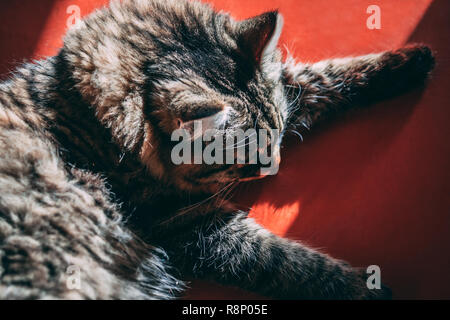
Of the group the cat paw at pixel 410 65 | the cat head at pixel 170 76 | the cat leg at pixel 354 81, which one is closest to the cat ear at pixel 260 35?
the cat head at pixel 170 76

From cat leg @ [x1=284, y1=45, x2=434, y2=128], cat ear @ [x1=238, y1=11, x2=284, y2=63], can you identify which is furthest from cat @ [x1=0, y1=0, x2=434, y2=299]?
cat leg @ [x1=284, y1=45, x2=434, y2=128]

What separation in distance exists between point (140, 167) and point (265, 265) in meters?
0.42

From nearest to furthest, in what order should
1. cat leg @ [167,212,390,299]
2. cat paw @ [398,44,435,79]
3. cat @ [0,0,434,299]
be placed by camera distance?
1. cat @ [0,0,434,299]
2. cat leg @ [167,212,390,299]
3. cat paw @ [398,44,435,79]

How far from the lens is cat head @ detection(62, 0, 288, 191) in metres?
0.83

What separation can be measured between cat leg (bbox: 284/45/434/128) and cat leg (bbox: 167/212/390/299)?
390 mm

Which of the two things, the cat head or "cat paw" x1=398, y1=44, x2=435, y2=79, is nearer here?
the cat head

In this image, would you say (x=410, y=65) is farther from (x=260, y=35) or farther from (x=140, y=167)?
(x=140, y=167)

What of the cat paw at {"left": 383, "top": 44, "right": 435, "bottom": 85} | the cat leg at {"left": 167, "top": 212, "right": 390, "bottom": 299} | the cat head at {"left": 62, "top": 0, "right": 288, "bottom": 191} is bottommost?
the cat leg at {"left": 167, "top": 212, "right": 390, "bottom": 299}

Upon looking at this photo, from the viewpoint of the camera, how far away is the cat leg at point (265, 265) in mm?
929

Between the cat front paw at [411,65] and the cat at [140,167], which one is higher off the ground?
the cat front paw at [411,65]

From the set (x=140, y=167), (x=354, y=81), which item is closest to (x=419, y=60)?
(x=354, y=81)

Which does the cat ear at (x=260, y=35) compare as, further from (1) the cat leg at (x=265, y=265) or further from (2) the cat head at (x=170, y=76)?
(1) the cat leg at (x=265, y=265)

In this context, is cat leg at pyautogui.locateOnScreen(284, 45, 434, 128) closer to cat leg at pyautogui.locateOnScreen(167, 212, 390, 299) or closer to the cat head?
the cat head

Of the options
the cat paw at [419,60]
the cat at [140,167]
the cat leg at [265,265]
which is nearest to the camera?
the cat at [140,167]
